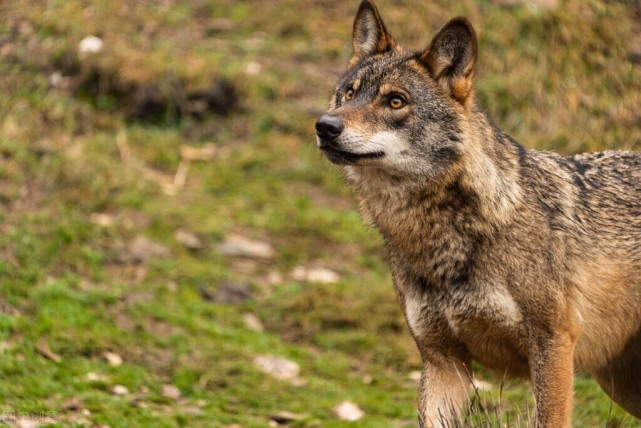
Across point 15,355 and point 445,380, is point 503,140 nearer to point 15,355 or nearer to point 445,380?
point 445,380

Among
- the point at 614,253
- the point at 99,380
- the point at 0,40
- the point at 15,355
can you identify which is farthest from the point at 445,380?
the point at 0,40

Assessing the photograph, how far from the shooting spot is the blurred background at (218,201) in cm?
726

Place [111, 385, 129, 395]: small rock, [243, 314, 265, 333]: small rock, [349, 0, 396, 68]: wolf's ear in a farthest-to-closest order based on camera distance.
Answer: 1. [243, 314, 265, 333]: small rock
2. [111, 385, 129, 395]: small rock
3. [349, 0, 396, 68]: wolf's ear

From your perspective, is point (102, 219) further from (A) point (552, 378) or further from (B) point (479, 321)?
(A) point (552, 378)

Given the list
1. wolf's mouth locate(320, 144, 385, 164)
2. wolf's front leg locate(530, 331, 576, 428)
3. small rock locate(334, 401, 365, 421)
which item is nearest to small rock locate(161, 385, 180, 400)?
small rock locate(334, 401, 365, 421)

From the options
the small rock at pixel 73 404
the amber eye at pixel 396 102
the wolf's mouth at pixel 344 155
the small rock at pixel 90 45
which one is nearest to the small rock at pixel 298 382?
the small rock at pixel 73 404

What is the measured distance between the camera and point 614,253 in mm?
5762

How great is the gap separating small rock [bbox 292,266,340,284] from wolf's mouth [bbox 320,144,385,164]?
4076 millimetres

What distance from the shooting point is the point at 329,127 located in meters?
5.23

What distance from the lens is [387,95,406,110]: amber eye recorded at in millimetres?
5465

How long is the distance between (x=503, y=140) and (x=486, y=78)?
6.71 meters

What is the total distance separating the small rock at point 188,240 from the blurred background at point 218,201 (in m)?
0.03

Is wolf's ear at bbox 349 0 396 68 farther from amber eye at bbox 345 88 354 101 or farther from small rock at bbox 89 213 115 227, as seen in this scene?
small rock at bbox 89 213 115 227

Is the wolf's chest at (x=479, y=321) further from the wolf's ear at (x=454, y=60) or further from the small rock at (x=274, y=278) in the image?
the small rock at (x=274, y=278)
